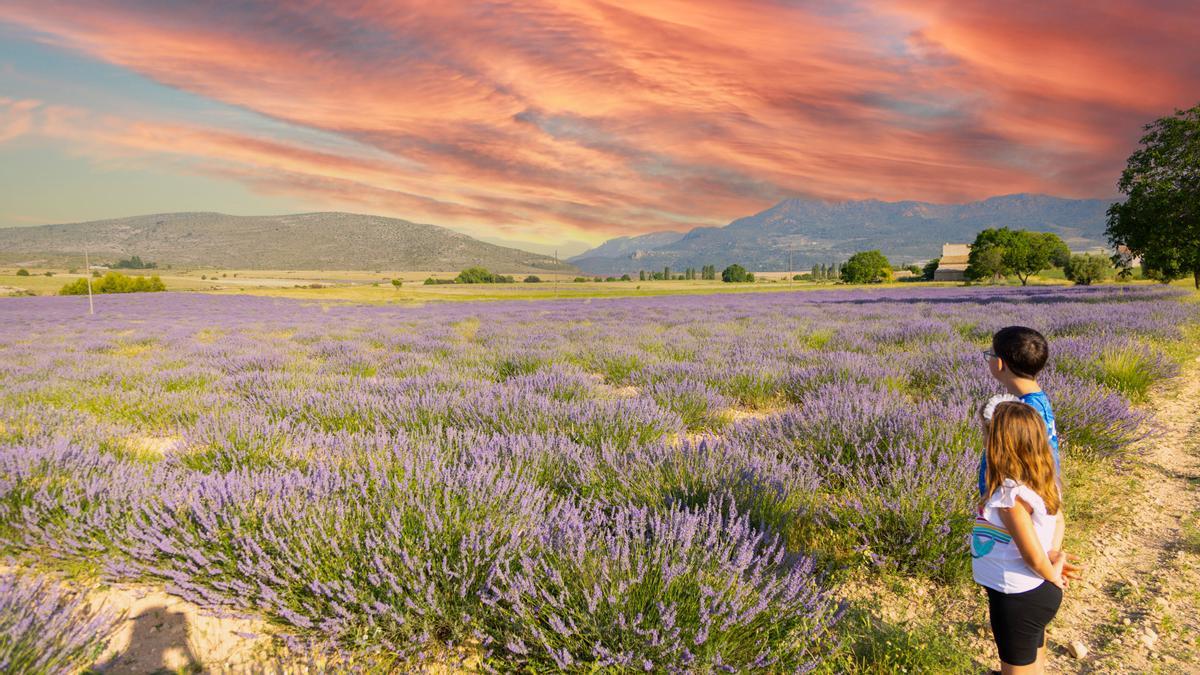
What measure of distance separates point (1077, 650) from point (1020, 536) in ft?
2.76

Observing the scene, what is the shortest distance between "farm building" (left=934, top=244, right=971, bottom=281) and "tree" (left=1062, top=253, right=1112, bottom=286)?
1872 centimetres

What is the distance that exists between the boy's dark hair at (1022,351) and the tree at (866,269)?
287 feet

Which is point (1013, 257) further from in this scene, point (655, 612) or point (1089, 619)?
point (655, 612)

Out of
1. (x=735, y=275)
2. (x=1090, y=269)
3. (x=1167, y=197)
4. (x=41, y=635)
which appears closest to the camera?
(x=41, y=635)

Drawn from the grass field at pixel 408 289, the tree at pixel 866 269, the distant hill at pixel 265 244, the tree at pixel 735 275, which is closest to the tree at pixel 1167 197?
the grass field at pixel 408 289

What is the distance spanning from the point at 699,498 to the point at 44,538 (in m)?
3.10

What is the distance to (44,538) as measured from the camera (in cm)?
242

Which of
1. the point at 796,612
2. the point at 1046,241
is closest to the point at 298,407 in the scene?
the point at 796,612

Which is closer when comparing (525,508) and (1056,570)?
(1056,570)

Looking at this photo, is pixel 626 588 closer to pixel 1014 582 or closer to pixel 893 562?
pixel 1014 582

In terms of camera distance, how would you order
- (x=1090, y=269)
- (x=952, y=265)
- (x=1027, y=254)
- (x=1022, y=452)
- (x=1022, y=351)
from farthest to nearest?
(x=952, y=265) < (x=1027, y=254) < (x=1090, y=269) < (x=1022, y=351) < (x=1022, y=452)

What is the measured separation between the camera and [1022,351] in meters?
1.82

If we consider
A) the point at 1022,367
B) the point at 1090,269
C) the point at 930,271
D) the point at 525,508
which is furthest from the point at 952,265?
the point at 525,508

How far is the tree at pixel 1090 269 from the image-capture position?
5316cm
